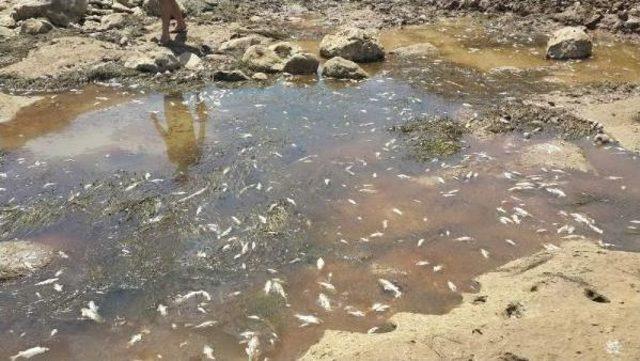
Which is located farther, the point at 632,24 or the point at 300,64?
the point at 632,24

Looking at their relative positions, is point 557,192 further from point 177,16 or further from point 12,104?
point 177,16

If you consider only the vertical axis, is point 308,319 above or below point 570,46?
below

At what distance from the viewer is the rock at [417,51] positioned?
1491cm

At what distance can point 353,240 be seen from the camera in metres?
7.59

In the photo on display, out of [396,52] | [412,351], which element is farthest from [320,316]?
[396,52]

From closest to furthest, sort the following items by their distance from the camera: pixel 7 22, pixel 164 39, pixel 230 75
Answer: pixel 230 75, pixel 164 39, pixel 7 22

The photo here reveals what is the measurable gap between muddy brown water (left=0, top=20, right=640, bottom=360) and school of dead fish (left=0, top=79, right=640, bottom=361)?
0.03 m

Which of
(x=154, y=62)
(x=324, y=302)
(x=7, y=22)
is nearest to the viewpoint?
(x=324, y=302)

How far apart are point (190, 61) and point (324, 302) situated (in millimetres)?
9435

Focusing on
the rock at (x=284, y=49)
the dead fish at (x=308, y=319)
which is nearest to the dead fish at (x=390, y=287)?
the dead fish at (x=308, y=319)

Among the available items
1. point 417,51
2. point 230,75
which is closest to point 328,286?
point 230,75

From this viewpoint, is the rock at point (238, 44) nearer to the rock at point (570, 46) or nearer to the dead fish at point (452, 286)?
the rock at point (570, 46)

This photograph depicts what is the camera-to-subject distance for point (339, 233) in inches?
305

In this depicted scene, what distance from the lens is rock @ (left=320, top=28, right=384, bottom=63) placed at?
14250mm
